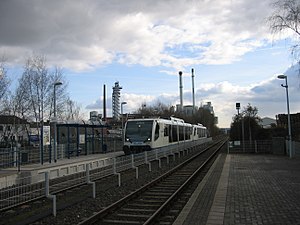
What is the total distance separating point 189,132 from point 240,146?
8.18 metres

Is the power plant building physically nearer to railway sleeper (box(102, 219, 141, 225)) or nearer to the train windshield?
the train windshield

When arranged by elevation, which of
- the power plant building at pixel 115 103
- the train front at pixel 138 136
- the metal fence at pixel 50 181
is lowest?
the metal fence at pixel 50 181

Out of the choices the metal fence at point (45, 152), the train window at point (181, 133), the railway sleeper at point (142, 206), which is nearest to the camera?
the railway sleeper at point (142, 206)

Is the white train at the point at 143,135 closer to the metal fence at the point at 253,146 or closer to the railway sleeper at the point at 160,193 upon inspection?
the metal fence at the point at 253,146

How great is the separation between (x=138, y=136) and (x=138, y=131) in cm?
48

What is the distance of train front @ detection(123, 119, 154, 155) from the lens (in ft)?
88.4

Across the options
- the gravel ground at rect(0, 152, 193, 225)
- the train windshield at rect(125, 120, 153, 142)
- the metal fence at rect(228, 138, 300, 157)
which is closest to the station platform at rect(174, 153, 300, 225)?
the gravel ground at rect(0, 152, 193, 225)

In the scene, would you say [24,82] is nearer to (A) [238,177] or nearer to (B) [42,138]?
(B) [42,138]

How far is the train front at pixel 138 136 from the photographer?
26938 millimetres

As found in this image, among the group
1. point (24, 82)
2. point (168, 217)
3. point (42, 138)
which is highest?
point (24, 82)

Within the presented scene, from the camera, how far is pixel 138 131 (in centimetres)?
2769

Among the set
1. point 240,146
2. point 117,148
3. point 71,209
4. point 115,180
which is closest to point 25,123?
point 117,148

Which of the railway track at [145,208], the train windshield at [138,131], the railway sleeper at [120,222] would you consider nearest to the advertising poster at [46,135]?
the train windshield at [138,131]

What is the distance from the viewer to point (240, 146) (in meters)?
38.3
